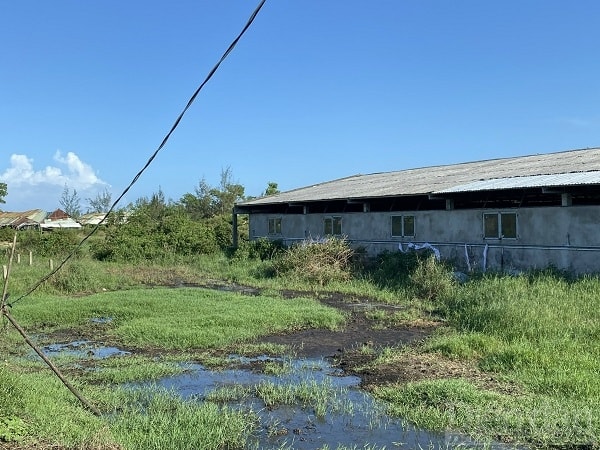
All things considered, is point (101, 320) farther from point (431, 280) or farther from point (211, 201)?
point (211, 201)

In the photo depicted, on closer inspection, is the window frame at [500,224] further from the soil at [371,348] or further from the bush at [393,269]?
the soil at [371,348]

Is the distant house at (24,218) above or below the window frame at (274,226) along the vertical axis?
above

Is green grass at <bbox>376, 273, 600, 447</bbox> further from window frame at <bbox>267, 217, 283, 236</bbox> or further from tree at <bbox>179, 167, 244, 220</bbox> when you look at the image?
tree at <bbox>179, 167, 244, 220</bbox>

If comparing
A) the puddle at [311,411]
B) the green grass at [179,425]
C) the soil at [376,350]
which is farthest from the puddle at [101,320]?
the green grass at [179,425]

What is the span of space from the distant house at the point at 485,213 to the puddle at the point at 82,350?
1149 centimetres

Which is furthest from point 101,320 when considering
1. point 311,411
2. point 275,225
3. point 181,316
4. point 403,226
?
point 275,225

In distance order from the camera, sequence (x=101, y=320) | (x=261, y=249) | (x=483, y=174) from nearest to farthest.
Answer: (x=101, y=320)
(x=483, y=174)
(x=261, y=249)

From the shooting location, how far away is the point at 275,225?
28.6m

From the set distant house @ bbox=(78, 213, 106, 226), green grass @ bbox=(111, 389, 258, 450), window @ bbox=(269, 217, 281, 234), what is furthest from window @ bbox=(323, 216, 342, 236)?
distant house @ bbox=(78, 213, 106, 226)

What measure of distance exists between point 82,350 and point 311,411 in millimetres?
5365

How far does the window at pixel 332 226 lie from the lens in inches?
948

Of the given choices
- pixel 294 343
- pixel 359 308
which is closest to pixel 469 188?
pixel 359 308

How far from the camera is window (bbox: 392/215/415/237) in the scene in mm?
20562

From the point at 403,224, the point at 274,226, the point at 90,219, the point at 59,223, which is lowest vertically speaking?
the point at 403,224
